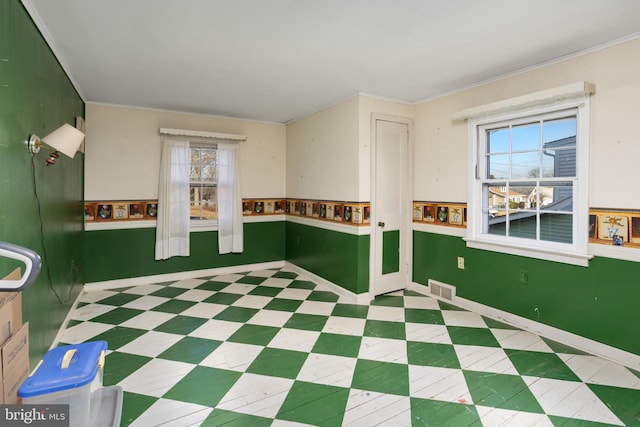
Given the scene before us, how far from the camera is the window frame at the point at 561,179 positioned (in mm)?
2736

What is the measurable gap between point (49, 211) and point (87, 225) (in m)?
1.93

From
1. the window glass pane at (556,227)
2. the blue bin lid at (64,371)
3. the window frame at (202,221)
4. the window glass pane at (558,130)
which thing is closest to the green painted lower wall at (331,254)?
the window frame at (202,221)

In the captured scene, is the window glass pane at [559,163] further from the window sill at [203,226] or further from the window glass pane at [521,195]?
the window sill at [203,226]

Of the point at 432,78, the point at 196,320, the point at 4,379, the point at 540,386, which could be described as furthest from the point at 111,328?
the point at 432,78

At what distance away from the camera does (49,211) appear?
2566mm

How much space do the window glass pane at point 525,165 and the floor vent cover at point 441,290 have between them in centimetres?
144

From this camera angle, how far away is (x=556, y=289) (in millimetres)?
2928

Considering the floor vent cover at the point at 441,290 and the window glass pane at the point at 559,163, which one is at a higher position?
the window glass pane at the point at 559,163

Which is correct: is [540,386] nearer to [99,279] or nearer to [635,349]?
[635,349]

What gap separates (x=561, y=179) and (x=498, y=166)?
0.65m

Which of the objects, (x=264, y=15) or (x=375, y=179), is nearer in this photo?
(x=264, y=15)

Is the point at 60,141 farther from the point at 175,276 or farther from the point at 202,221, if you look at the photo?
the point at 175,276

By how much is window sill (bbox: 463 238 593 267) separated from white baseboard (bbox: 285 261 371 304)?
135 cm

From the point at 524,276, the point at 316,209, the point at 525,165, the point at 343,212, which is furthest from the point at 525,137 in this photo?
the point at 316,209
